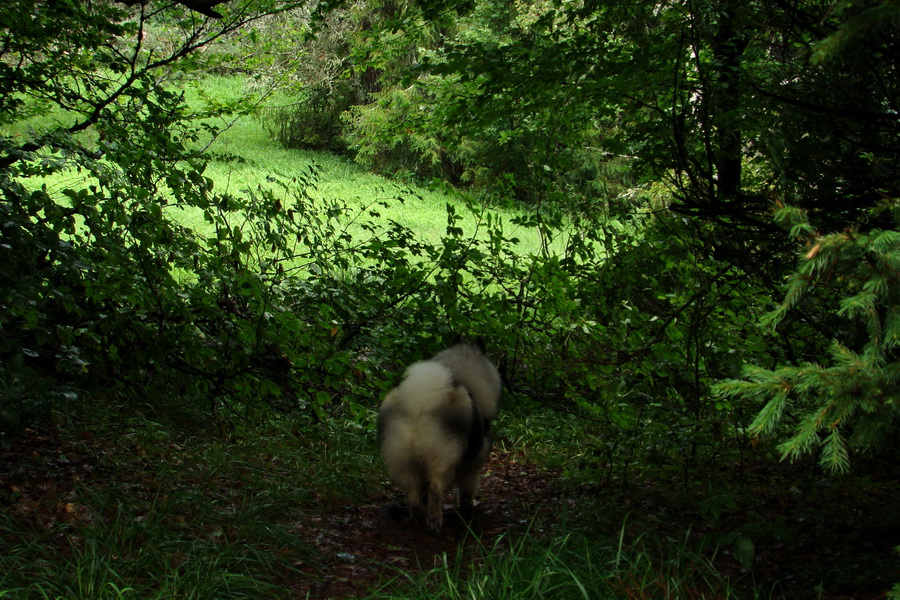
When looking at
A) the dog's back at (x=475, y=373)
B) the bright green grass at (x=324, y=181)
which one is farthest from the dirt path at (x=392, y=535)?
the bright green grass at (x=324, y=181)

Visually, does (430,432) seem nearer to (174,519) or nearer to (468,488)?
(468,488)

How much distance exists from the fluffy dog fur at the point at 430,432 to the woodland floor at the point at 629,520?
31 cm

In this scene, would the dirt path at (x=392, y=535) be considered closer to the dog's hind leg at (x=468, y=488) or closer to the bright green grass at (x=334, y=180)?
the dog's hind leg at (x=468, y=488)

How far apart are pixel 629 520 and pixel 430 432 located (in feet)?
4.72

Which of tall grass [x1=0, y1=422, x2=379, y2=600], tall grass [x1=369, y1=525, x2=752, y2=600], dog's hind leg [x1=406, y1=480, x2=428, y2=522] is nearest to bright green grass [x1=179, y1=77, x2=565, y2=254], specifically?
Answer: tall grass [x1=0, y1=422, x2=379, y2=600]

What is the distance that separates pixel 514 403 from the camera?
786 cm

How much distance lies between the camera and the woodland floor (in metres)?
3.74

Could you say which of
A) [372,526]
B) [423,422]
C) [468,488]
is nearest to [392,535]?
[372,526]

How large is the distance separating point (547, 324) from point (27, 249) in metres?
4.33

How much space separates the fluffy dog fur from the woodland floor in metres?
0.31

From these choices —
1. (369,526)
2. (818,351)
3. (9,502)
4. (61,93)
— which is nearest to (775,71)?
(818,351)

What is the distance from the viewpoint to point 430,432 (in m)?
4.59

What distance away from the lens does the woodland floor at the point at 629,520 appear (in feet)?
12.3

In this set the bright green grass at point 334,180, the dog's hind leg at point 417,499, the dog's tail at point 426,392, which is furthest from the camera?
the bright green grass at point 334,180
